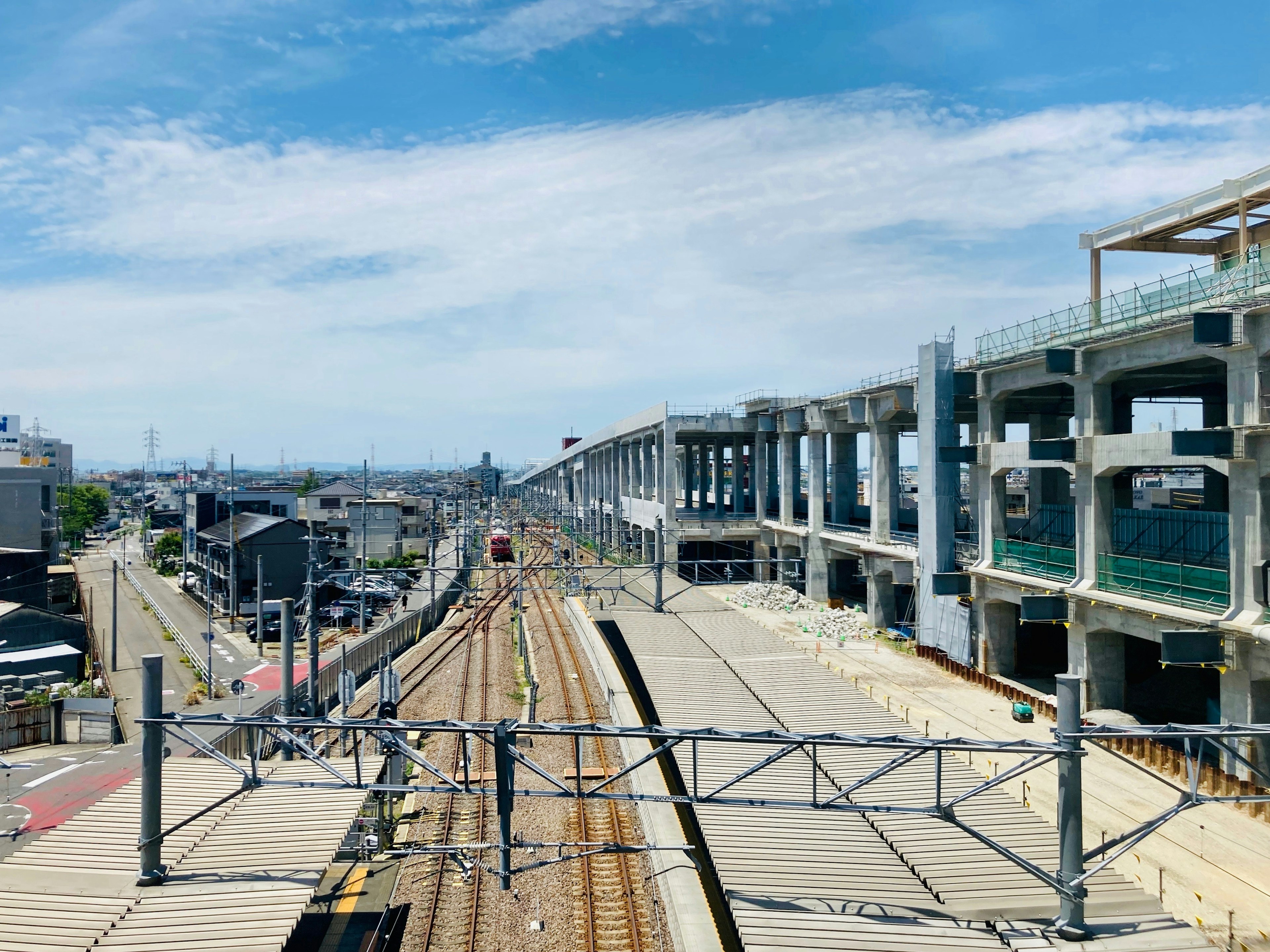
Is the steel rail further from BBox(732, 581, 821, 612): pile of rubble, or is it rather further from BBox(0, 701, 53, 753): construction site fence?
BBox(0, 701, 53, 753): construction site fence

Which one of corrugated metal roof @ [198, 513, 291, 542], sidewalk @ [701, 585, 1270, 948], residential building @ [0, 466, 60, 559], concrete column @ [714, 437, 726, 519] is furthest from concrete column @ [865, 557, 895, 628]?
residential building @ [0, 466, 60, 559]

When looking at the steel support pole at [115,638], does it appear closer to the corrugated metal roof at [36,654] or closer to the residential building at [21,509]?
the corrugated metal roof at [36,654]

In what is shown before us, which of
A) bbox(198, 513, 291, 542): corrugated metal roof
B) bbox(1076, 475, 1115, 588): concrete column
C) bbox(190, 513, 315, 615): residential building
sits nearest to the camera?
bbox(1076, 475, 1115, 588): concrete column

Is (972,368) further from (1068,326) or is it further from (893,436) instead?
(893,436)

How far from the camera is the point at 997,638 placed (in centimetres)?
3084

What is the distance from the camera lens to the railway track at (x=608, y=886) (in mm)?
13695

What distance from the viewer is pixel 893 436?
4362cm

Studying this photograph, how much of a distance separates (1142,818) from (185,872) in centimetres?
1843

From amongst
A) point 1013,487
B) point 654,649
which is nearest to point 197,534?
point 654,649

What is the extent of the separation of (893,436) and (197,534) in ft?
149

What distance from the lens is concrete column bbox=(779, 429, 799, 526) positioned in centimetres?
5056

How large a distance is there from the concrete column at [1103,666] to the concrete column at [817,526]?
1972 centimetres


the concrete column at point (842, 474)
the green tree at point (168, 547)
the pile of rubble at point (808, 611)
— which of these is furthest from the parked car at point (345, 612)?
the green tree at point (168, 547)

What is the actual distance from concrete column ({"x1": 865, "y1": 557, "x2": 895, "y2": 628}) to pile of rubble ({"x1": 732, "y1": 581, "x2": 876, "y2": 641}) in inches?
23.8
